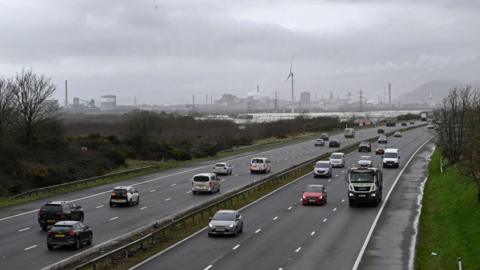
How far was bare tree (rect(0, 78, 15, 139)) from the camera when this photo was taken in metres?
74.1

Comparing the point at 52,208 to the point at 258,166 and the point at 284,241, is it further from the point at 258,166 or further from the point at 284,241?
the point at 258,166

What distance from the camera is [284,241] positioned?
32.4 metres

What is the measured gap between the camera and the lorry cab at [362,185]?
148 ft

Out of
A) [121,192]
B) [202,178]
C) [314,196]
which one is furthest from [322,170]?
[121,192]

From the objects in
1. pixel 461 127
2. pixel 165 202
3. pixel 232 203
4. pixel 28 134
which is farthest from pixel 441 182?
pixel 28 134

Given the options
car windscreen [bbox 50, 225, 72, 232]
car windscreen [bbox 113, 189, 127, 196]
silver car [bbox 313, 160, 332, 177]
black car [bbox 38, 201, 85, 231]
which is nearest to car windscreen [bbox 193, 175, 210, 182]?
car windscreen [bbox 113, 189, 127, 196]

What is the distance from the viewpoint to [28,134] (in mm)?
75938

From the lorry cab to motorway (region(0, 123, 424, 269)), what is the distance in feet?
10.5

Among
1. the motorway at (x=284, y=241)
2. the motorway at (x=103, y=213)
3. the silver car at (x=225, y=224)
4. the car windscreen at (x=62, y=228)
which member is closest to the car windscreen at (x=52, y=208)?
the motorway at (x=103, y=213)

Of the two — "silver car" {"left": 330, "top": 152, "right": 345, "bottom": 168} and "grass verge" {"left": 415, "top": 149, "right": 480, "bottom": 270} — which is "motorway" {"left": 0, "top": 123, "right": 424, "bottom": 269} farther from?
"grass verge" {"left": 415, "top": 149, "right": 480, "bottom": 270}

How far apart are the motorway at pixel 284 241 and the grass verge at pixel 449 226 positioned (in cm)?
299

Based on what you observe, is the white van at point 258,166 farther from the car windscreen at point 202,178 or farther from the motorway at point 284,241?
the motorway at point 284,241

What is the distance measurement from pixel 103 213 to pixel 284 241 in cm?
1517

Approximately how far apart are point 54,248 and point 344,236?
45.3 feet
